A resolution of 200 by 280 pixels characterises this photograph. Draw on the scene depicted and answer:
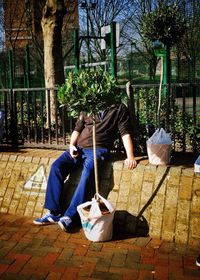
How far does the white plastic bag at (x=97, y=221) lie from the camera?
14.0ft

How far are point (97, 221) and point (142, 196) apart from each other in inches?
26.5

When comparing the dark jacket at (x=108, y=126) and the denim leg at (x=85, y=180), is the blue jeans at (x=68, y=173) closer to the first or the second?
the denim leg at (x=85, y=180)

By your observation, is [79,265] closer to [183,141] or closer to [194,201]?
[194,201]

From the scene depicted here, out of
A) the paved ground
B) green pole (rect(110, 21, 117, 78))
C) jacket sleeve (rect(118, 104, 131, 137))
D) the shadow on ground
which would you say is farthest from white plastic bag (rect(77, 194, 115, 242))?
green pole (rect(110, 21, 117, 78))

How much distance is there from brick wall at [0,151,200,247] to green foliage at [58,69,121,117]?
903mm

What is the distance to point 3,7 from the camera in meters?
19.5

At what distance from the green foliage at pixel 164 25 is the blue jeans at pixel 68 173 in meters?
1.92

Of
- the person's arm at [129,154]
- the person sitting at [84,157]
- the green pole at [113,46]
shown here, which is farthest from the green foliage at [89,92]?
the green pole at [113,46]

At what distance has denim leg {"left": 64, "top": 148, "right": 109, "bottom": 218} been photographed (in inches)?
184

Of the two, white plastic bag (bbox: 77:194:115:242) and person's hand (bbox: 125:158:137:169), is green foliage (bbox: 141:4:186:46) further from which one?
white plastic bag (bbox: 77:194:115:242)

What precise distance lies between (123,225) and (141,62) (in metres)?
17.0

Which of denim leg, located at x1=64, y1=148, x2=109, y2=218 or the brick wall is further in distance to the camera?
denim leg, located at x1=64, y1=148, x2=109, y2=218

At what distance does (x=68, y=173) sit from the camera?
5.02 metres

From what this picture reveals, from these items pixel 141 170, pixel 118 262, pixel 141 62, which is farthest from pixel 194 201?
pixel 141 62
